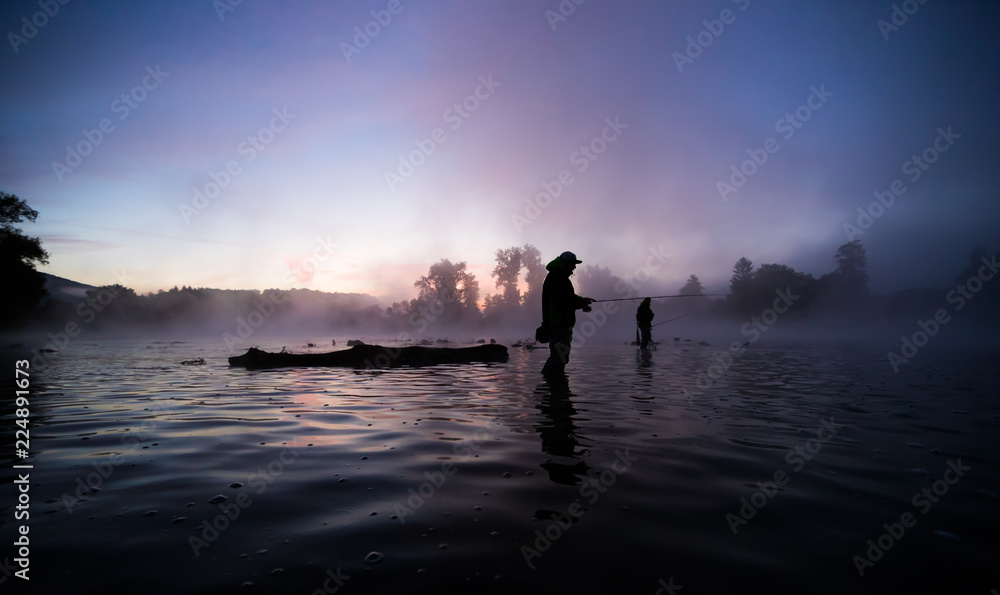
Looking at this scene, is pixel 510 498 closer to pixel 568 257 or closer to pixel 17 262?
pixel 568 257

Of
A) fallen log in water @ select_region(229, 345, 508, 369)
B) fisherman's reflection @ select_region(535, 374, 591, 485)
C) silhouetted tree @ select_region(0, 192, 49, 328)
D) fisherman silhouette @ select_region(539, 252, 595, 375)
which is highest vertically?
silhouetted tree @ select_region(0, 192, 49, 328)

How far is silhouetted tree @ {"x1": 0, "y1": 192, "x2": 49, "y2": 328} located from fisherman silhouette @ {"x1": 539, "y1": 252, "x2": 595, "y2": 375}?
156 ft

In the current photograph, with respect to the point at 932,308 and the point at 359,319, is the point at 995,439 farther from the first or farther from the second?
the point at 932,308

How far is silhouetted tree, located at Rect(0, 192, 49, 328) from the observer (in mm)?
34375

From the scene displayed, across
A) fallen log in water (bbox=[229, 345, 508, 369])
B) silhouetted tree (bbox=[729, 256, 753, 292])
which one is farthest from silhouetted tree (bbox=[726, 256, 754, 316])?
fallen log in water (bbox=[229, 345, 508, 369])

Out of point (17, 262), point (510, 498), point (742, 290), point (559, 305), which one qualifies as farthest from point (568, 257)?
point (742, 290)

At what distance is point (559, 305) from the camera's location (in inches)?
452

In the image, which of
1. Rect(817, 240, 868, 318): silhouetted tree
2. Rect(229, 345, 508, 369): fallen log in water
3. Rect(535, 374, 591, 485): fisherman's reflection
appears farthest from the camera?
Rect(817, 240, 868, 318): silhouetted tree

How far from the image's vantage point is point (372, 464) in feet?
14.5

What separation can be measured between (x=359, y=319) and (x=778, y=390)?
126m

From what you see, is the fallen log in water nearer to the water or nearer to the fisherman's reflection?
the water

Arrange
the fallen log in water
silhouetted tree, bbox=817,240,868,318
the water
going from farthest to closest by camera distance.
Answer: silhouetted tree, bbox=817,240,868,318 → the fallen log in water → the water

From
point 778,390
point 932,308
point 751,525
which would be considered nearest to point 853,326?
point 932,308

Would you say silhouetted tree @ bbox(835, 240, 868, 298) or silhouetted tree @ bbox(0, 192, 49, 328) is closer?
silhouetted tree @ bbox(0, 192, 49, 328)
